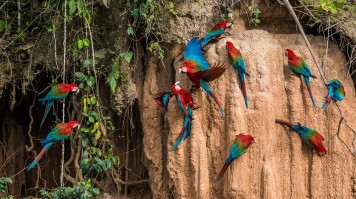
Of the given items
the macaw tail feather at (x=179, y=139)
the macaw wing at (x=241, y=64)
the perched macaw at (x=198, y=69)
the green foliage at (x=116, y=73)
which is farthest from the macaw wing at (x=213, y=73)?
the green foliage at (x=116, y=73)

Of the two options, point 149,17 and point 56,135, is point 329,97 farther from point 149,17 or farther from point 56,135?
point 56,135

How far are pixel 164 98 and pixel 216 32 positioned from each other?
66 centimetres

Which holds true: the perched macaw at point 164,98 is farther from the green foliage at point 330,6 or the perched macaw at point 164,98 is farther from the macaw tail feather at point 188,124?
the green foliage at point 330,6

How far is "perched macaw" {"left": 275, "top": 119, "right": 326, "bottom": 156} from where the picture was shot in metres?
6.18

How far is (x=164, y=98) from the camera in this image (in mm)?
6328

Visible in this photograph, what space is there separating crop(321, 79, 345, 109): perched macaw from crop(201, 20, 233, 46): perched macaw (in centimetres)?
92

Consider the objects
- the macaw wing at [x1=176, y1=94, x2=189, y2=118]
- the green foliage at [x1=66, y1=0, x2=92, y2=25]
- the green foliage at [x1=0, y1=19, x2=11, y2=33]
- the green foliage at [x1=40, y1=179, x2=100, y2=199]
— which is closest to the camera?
the green foliage at [x1=40, y1=179, x2=100, y2=199]

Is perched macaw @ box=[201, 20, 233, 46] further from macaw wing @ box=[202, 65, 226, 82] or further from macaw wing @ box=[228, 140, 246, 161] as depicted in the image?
macaw wing @ box=[228, 140, 246, 161]

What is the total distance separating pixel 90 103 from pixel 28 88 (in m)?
0.77

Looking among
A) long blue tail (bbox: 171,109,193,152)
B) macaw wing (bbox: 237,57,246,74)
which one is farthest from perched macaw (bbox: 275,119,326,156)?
long blue tail (bbox: 171,109,193,152)

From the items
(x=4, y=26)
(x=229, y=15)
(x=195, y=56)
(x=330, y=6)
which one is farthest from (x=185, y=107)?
(x=4, y=26)

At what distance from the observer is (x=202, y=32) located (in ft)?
21.3

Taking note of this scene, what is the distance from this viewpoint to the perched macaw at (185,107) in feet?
20.2

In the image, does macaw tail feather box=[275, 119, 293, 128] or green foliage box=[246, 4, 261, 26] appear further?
green foliage box=[246, 4, 261, 26]
